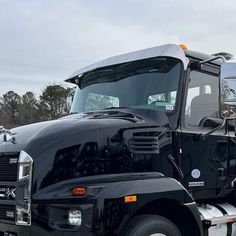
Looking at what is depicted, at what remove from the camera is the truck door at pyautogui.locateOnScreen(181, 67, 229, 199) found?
5262 mm

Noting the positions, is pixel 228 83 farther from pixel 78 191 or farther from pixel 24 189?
pixel 24 189

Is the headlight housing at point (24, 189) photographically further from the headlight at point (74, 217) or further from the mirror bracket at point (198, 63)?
the mirror bracket at point (198, 63)

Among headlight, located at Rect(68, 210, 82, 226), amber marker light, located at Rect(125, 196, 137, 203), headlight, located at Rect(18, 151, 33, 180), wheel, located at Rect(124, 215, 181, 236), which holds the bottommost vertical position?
wheel, located at Rect(124, 215, 181, 236)

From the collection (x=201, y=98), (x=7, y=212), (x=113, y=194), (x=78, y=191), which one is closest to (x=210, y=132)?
(x=201, y=98)

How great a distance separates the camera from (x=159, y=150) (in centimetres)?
494

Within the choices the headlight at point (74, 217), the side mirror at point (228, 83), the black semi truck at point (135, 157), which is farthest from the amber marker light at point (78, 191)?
the side mirror at point (228, 83)

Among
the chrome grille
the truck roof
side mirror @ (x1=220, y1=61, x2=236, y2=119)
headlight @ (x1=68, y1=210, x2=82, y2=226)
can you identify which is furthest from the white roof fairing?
the chrome grille

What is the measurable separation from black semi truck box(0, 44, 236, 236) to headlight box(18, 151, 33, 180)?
0.03ft

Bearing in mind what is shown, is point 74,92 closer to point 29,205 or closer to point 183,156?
point 183,156

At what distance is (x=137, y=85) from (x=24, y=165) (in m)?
1.76

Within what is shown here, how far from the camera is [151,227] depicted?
4594 millimetres

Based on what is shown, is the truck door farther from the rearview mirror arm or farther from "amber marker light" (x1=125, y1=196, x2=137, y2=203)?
"amber marker light" (x1=125, y1=196, x2=137, y2=203)

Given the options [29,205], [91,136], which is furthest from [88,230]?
[91,136]

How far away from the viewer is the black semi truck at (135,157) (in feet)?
14.1
